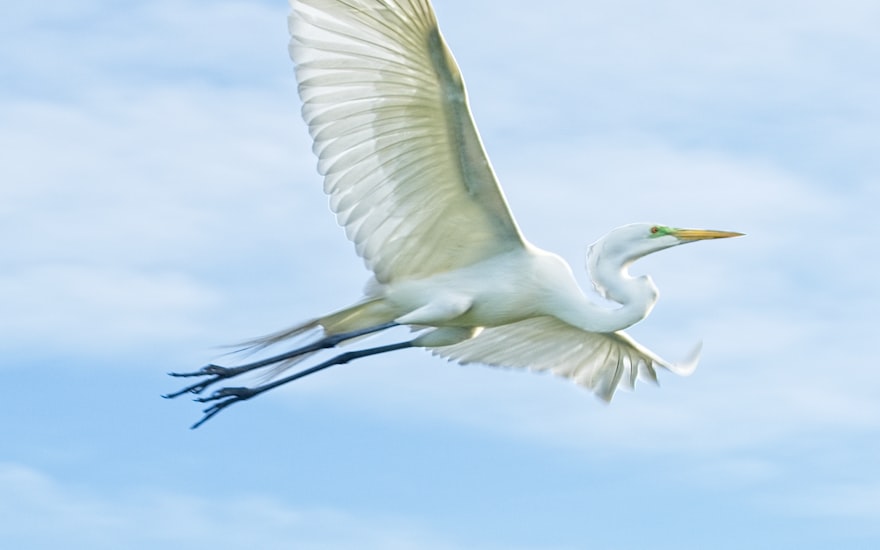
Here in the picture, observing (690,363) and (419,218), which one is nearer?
(419,218)

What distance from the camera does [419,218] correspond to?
1004 centimetres

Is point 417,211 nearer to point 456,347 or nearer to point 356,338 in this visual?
point 356,338

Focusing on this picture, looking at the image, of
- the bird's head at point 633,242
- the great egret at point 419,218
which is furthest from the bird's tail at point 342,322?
the bird's head at point 633,242

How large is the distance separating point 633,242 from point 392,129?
2158 mm

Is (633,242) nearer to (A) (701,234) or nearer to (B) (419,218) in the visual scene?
(A) (701,234)

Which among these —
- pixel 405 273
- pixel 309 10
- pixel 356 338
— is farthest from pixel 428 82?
pixel 356 338

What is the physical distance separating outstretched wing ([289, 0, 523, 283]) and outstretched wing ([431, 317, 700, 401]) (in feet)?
5.44

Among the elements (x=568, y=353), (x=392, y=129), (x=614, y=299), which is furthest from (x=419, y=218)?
(x=568, y=353)

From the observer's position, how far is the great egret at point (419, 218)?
935 centimetres

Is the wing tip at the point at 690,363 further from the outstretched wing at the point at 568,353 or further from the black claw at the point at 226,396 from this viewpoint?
the black claw at the point at 226,396

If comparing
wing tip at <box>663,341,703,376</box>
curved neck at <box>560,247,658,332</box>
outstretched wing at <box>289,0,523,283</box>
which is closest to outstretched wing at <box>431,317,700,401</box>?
wing tip at <box>663,341,703,376</box>

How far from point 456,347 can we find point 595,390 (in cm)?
129

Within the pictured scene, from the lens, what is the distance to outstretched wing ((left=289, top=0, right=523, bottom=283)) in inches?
367

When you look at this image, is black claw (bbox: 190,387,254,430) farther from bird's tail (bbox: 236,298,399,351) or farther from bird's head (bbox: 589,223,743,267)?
bird's head (bbox: 589,223,743,267)
